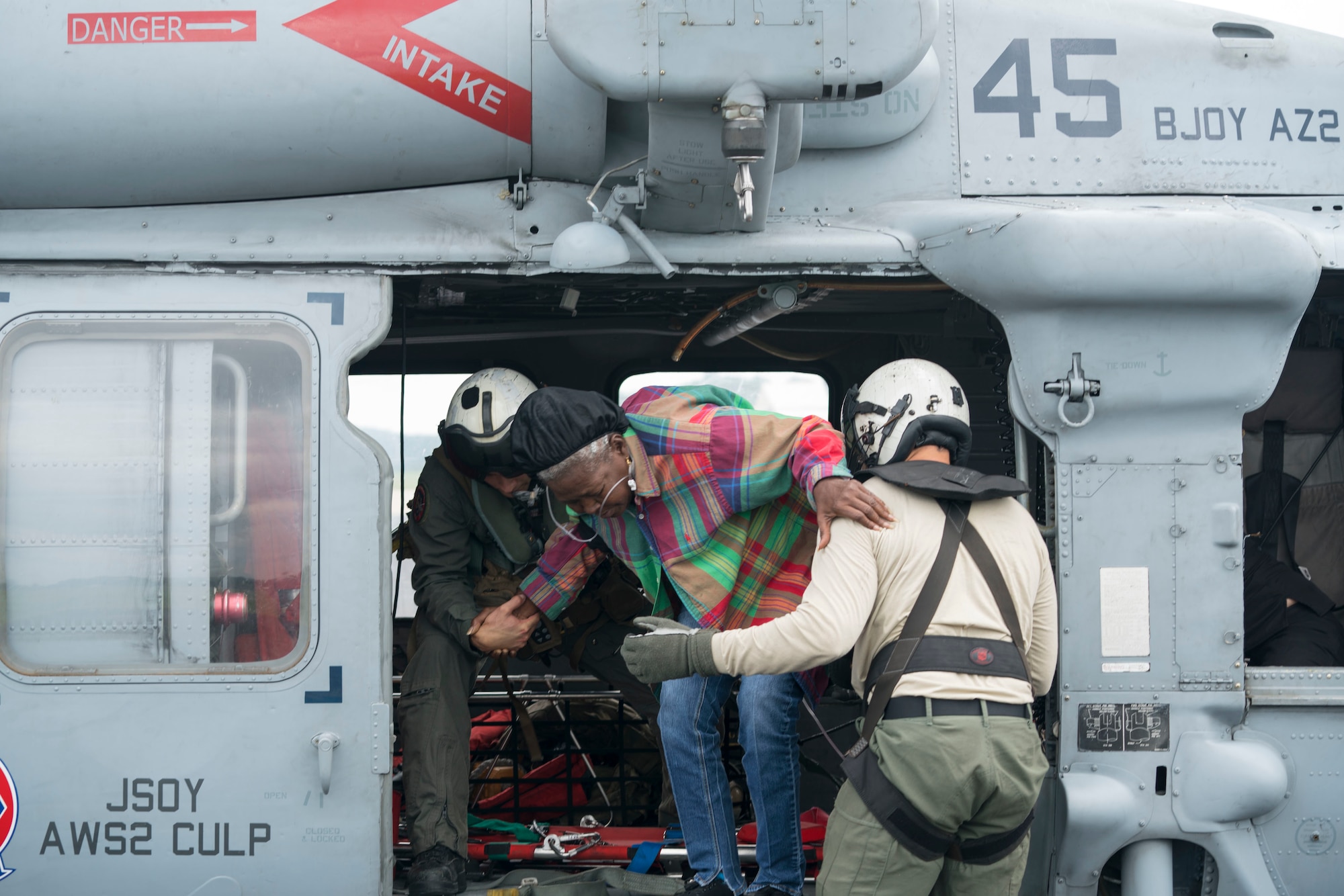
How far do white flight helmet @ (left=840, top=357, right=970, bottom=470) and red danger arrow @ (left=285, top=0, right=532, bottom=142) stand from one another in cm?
137

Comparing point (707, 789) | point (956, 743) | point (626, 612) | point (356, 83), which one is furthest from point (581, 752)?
point (356, 83)

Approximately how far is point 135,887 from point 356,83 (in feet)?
7.95

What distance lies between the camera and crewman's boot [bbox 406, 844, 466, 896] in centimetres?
344

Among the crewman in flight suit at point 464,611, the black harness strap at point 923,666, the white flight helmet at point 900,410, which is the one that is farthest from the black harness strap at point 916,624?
the crewman in flight suit at point 464,611

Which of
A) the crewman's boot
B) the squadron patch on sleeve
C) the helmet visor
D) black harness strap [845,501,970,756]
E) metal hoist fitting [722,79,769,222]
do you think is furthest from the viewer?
the squadron patch on sleeve

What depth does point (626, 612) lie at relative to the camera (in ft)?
14.4

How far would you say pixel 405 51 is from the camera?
3.33 metres

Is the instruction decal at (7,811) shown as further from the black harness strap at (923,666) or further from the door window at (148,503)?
the black harness strap at (923,666)

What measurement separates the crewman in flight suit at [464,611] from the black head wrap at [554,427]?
0.62m

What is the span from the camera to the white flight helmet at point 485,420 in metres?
3.91

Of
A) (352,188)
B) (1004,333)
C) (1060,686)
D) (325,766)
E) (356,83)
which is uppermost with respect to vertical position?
(356,83)

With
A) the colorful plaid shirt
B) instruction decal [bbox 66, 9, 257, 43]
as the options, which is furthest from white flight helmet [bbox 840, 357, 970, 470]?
instruction decal [bbox 66, 9, 257, 43]

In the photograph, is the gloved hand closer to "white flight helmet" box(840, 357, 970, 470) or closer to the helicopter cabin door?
"white flight helmet" box(840, 357, 970, 470)

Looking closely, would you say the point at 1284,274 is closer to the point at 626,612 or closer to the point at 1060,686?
the point at 1060,686
